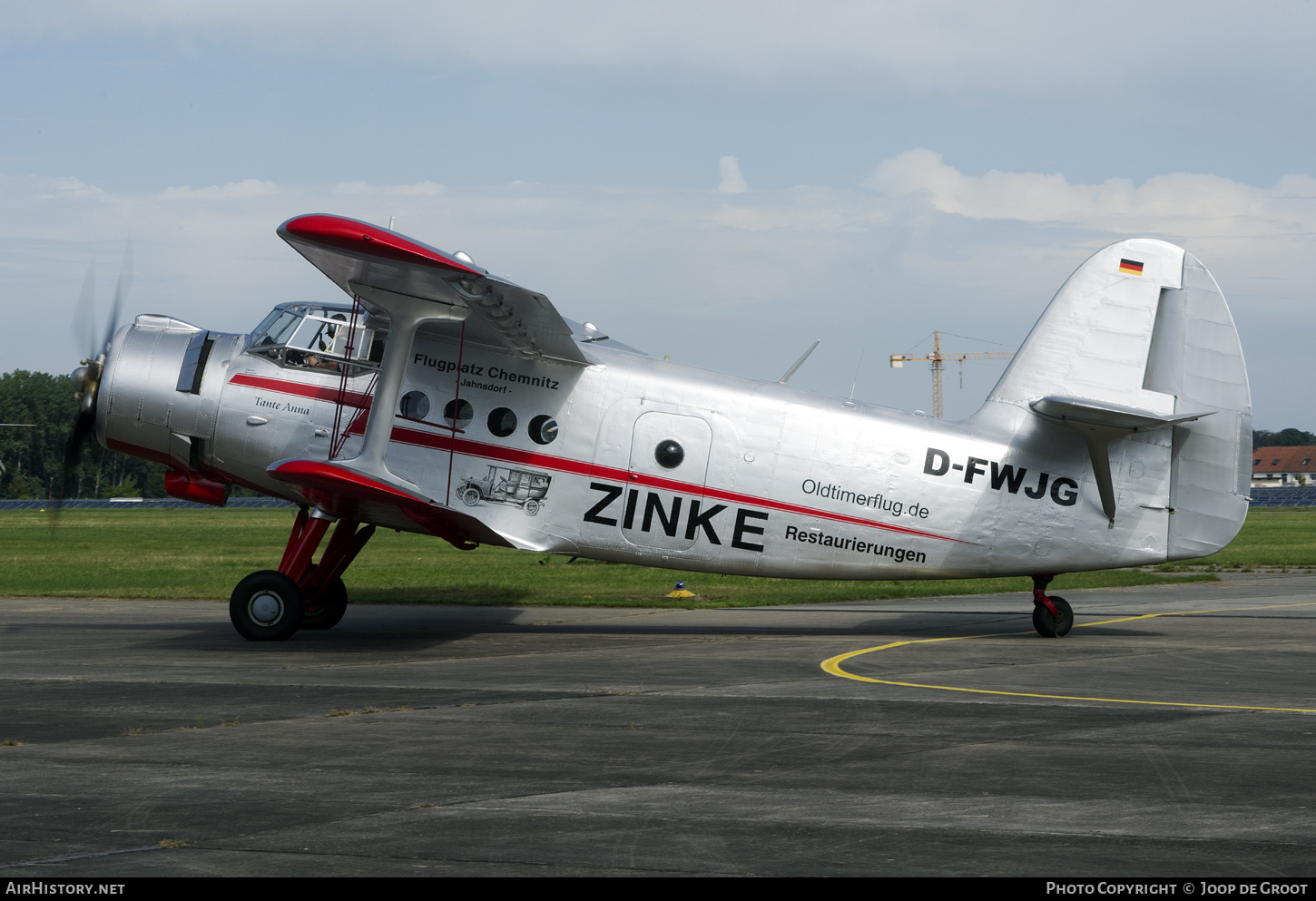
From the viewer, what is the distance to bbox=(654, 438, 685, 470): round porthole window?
15.2 m

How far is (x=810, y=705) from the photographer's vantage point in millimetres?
10406

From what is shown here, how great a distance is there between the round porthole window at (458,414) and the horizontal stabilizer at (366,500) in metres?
1.09

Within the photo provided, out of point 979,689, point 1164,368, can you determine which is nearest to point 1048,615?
point 1164,368

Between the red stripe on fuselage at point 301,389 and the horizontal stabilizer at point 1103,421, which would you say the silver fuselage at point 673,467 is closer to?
the red stripe on fuselage at point 301,389

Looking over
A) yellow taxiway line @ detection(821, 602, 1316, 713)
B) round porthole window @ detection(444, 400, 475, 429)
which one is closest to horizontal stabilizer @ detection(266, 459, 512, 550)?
round porthole window @ detection(444, 400, 475, 429)

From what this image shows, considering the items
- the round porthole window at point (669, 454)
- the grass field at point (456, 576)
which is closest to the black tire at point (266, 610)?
the round porthole window at point (669, 454)

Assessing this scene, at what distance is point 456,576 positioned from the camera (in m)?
28.4

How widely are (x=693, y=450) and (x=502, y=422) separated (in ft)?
8.17

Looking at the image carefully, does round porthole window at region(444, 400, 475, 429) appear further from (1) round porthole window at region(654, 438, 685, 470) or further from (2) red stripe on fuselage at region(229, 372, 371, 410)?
(1) round porthole window at region(654, 438, 685, 470)

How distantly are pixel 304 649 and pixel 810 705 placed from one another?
708 cm
